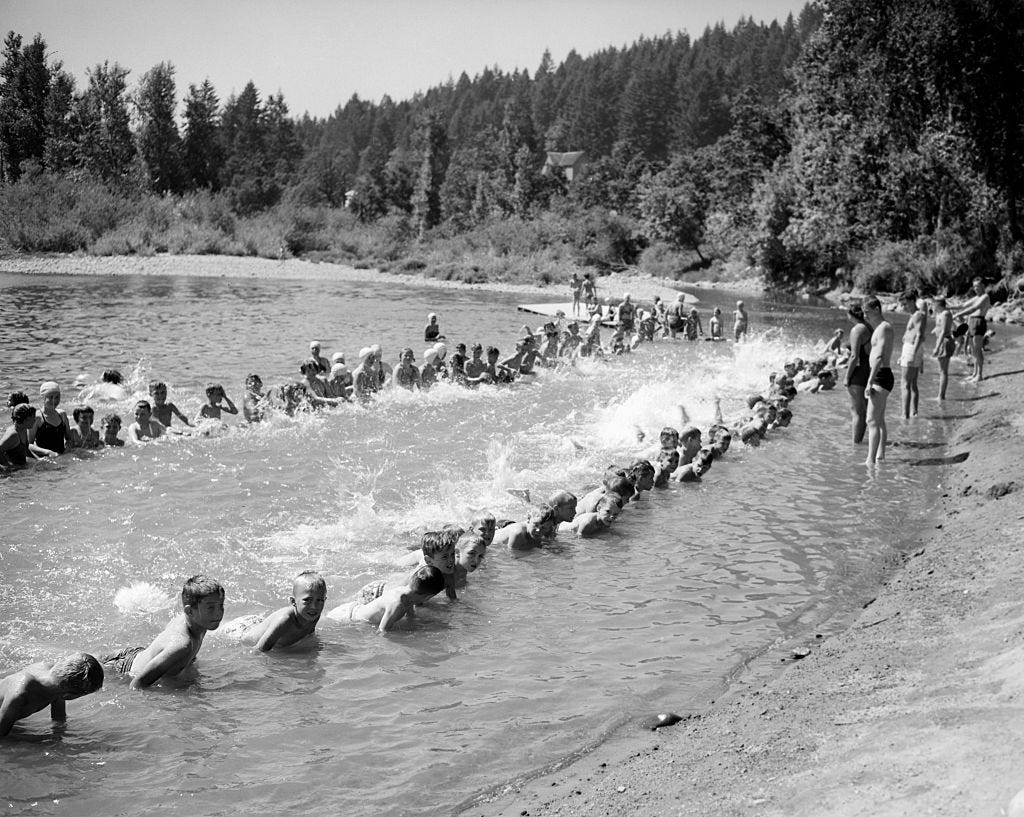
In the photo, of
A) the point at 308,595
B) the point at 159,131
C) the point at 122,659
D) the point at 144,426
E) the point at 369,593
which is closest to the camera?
the point at 122,659

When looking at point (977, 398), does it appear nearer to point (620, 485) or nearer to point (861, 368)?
point (861, 368)

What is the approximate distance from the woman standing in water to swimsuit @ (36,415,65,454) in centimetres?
1109

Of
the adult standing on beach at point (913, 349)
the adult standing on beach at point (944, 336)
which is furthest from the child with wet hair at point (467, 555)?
the adult standing on beach at point (944, 336)

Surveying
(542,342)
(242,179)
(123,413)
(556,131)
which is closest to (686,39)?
(556,131)

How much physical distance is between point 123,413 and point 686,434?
33.0ft

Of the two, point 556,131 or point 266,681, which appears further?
point 556,131

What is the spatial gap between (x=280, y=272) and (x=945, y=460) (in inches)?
2021

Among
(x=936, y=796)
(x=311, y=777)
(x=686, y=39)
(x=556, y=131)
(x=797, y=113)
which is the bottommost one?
(x=311, y=777)

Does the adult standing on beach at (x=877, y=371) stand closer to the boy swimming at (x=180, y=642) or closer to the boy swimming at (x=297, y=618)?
the boy swimming at (x=297, y=618)

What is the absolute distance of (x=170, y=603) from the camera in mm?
7965

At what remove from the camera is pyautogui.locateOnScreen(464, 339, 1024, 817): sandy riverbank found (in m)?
3.90

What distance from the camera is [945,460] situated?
12.8 metres

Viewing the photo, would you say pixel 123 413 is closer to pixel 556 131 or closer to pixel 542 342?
pixel 542 342

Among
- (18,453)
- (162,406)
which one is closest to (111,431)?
(162,406)
